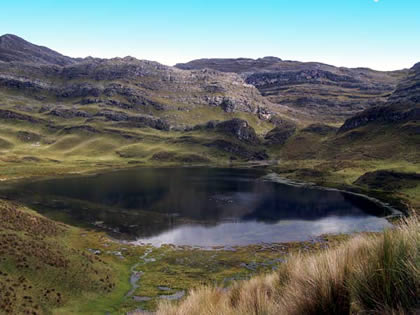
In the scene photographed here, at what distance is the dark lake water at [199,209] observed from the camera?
3164 inches

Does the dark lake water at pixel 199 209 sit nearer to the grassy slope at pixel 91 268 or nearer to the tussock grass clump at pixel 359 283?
the grassy slope at pixel 91 268

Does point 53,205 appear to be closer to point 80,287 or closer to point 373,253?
point 80,287

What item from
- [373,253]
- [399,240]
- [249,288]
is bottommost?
[249,288]

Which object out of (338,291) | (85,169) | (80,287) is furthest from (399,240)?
(85,169)

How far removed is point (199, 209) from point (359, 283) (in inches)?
4002

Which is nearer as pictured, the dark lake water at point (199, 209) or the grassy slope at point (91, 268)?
the grassy slope at point (91, 268)

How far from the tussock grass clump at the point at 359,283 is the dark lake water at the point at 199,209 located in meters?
60.2

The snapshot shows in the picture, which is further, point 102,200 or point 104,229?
point 102,200

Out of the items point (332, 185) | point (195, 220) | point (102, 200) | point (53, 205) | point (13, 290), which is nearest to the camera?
point (13, 290)

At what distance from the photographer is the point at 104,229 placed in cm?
7944

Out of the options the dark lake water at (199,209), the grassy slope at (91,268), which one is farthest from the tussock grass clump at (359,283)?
the dark lake water at (199,209)

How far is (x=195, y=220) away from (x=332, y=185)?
82.0m

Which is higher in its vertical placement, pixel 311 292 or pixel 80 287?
pixel 311 292

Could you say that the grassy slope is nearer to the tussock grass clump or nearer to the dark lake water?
the dark lake water
